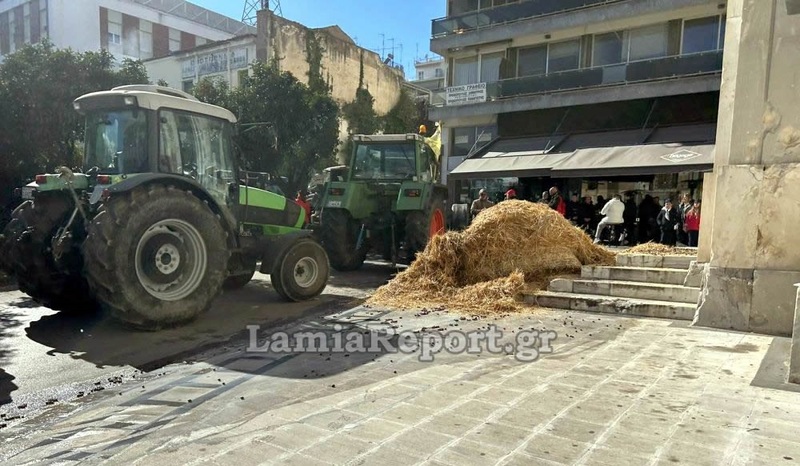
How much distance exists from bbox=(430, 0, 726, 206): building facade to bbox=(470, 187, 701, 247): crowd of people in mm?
980

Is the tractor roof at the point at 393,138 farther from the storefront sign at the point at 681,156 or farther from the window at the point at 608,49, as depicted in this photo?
the window at the point at 608,49

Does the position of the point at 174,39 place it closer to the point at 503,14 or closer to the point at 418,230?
the point at 503,14

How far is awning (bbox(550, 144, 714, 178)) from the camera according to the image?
14.3m

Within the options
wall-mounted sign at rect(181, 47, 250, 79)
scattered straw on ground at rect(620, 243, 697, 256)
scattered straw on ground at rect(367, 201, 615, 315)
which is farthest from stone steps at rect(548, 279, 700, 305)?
wall-mounted sign at rect(181, 47, 250, 79)

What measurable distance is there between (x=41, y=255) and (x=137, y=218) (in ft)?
5.08

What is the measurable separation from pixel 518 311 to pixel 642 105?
45.2 feet

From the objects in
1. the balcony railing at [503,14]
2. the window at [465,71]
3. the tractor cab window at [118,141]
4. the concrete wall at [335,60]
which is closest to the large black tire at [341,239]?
the tractor cab window at [118,141]

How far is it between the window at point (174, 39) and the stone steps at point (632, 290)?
3251 centimetres

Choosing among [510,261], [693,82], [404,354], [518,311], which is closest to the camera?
[404,354]

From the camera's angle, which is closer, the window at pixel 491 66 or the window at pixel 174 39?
the window at pixel 491 66

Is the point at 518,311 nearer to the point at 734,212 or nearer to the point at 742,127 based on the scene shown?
the point at 734,212

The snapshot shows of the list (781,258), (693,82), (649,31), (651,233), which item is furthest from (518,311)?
(649,31)

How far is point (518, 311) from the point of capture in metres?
6.52

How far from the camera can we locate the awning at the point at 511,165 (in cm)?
1725
